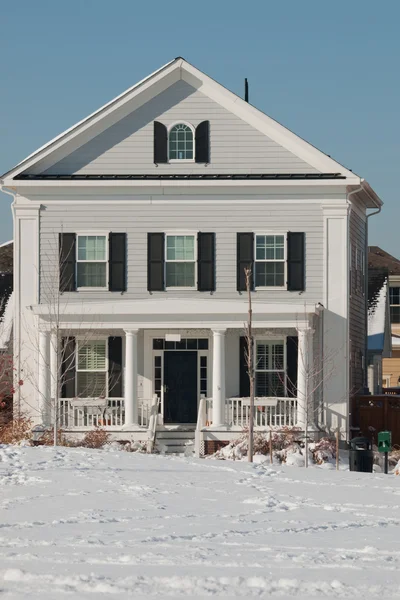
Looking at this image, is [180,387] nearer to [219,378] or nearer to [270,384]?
[219,378]

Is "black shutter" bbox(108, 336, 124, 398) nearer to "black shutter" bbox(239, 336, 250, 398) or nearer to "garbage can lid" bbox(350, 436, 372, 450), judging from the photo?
"black shutter" bbox(239, 336, 250, 398)

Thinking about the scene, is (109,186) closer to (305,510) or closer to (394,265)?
(305,510)

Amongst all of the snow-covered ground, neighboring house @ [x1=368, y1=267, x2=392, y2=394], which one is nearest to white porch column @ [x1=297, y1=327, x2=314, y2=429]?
the snow-covered ground

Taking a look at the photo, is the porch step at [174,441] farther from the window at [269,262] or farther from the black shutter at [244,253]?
the window at [269,262]

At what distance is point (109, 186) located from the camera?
96.2 ft

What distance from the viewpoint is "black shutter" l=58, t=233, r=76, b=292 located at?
96.1 ft

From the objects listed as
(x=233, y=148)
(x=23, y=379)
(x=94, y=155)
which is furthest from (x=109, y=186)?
(x=23, y=379)

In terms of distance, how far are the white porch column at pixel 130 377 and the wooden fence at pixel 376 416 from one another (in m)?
5.63

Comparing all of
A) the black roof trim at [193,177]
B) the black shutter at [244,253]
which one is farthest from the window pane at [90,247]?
the black shutter at [244,253]

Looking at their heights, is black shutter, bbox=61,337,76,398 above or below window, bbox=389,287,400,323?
below

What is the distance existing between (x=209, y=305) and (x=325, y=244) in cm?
335

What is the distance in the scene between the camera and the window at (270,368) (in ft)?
96.2

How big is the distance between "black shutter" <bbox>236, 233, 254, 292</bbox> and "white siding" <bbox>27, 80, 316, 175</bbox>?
1.68 meters

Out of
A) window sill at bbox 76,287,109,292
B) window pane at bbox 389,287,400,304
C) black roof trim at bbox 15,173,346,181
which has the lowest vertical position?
window sill at bbox 76,287,109,292
